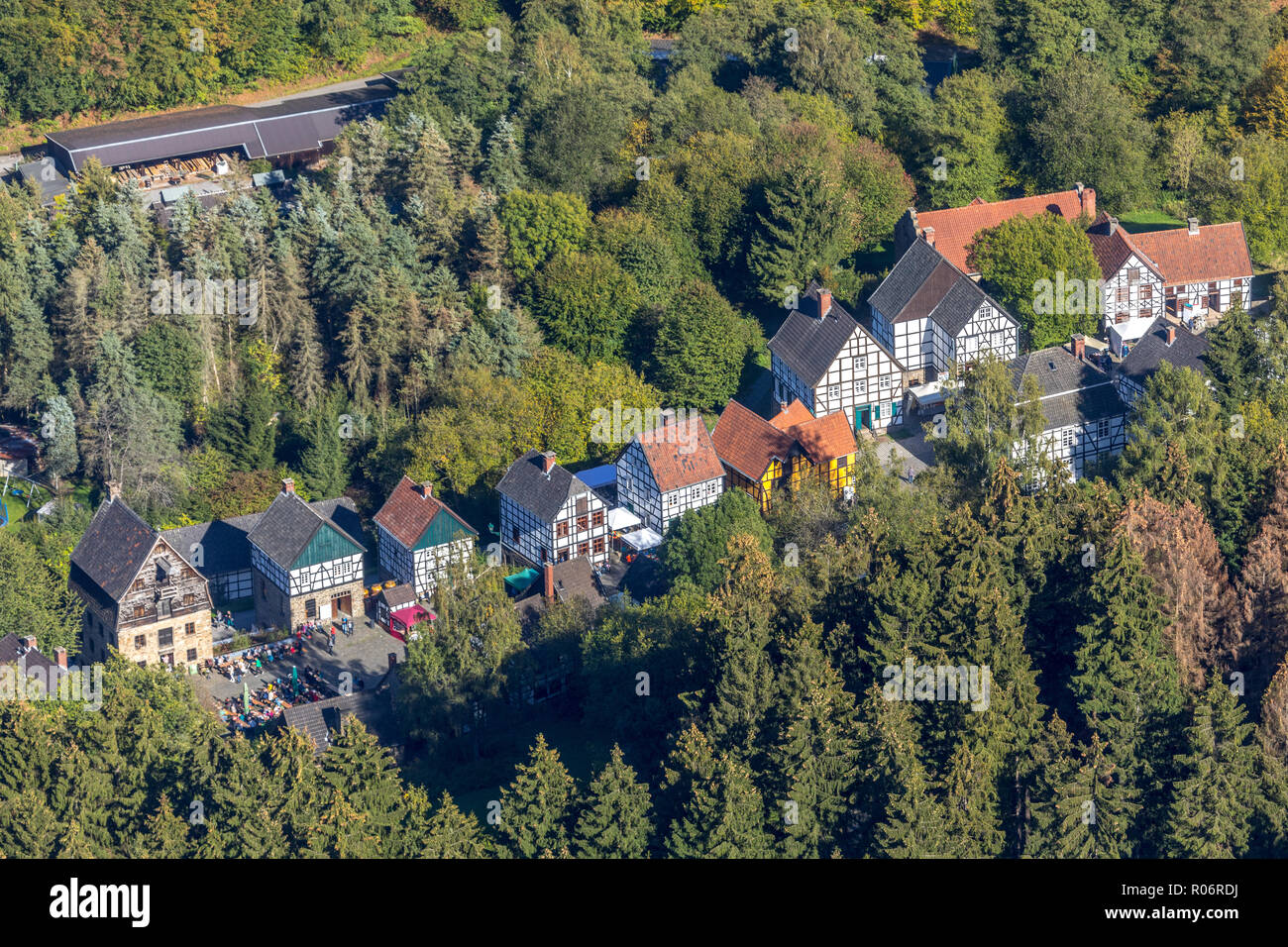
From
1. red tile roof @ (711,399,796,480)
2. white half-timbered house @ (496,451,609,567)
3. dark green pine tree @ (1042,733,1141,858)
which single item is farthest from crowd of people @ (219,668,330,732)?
dark green pine tree @ (1042,733,1141,858)

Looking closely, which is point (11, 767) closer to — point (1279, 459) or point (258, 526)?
point (258, 526)

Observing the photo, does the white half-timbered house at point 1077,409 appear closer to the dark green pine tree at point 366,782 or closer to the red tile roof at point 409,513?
the red tile roof at point 409,513

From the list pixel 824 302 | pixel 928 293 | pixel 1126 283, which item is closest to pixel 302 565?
pixel 824 302

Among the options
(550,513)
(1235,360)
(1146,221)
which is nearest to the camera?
(550,513)

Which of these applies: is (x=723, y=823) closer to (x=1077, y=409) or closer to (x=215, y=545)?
(x=215, y=545)

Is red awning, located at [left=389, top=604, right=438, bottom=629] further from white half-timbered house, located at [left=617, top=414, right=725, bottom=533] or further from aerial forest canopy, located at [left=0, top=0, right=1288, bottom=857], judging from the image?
white half-timbered house, located at [left=617, top=414, right=725, bottom=533]

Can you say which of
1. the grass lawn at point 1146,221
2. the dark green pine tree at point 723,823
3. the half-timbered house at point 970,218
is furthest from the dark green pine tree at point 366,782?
the grass lawn at point 1146,221

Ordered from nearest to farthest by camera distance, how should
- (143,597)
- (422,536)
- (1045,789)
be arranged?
(1045,789), (143,597), (422,536)
